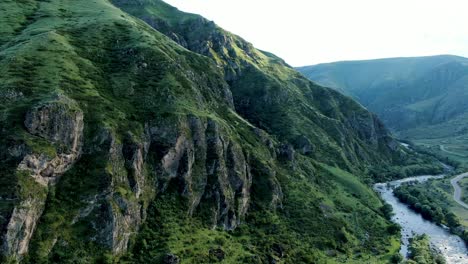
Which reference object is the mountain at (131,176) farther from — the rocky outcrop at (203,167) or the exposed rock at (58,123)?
the rocky outcrop at (203,167)

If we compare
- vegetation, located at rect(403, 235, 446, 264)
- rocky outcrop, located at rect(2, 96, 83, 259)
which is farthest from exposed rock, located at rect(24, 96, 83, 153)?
vegetation, located at rect(403, 235, 446, 264)

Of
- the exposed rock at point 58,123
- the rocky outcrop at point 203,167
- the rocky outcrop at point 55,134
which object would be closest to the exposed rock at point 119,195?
the exposed rock at point 58,123

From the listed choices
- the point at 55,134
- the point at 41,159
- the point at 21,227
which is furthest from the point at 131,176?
the point at 21,227

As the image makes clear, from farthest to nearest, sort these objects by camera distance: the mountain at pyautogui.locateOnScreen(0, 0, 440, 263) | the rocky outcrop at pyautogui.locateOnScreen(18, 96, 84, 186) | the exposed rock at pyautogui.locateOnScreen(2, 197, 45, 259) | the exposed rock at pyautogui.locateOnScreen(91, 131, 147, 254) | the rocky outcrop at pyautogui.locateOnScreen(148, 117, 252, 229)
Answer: the rocky outcrop at pyautogui.locateOnScreen(148, 117, 252, 229)
the exposed rock at pyautogui.locateOnScreen(91, 131, 147, 254)
the rocky outcrop at pyautogui.locateOnScreen(18, 96, 84, 186)
the mountain at pyautogui.locateOnScreen(0, 0, 440, 263)
the exposed rock at pyautogui.locateOnScreen(2, 197, 45, 259)

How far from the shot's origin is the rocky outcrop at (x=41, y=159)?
3716 inches

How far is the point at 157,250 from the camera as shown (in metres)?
120

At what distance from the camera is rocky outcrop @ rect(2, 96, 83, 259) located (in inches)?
3716

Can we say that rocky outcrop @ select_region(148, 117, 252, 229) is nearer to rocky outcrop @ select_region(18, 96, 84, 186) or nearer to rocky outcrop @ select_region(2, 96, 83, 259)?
rocky outcrop @ select_region(18, 96, 84, 186)

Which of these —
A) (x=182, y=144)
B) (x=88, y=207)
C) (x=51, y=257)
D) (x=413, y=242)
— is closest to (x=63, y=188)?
(x=88, y=207)

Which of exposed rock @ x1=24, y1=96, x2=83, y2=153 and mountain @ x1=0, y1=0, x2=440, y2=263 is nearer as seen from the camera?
mountain @ x1=0, y1=0, x2=440, y2=263

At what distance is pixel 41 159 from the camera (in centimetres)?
10838

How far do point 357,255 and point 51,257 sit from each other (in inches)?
4468

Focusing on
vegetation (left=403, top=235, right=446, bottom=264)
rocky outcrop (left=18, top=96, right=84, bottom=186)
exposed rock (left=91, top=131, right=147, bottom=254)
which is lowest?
vegetation (left=403, top=235, right=446, bottom=264)

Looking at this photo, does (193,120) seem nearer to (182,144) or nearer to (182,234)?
(182,144)
